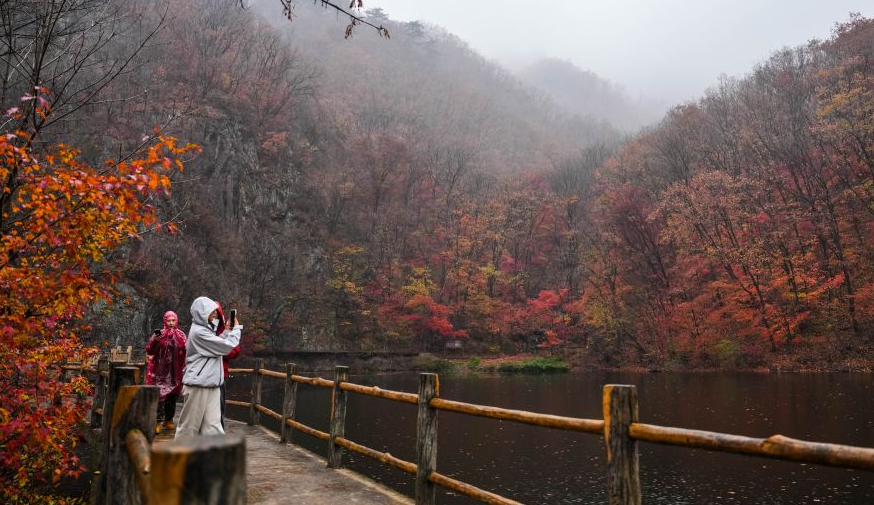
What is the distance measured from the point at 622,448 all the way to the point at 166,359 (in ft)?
23.8

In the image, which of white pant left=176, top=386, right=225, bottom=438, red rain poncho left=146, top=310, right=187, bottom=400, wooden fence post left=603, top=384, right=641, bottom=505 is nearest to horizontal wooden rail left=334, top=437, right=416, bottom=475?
white pant left=176, top=386, right=225, bottom=438

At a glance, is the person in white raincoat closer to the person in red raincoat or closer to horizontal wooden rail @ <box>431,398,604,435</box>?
horizontal wooden rail @ <box>431,398,604,435</box>

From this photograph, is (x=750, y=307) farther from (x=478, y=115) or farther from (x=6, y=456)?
(x=478, y=115)

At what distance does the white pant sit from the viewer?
586 cm

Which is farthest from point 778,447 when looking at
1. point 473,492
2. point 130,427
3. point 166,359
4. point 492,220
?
point 492,220

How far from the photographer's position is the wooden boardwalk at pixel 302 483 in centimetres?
511

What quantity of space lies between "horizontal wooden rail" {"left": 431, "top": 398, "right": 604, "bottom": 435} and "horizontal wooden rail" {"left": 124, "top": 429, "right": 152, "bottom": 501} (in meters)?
2.49

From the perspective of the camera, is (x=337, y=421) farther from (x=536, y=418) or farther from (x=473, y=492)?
(x=536, y=418)

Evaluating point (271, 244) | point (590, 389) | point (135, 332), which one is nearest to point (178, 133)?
point (271, 244)

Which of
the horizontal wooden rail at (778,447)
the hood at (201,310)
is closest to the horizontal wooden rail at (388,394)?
the hood at (201,310)

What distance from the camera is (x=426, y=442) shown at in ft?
16.9

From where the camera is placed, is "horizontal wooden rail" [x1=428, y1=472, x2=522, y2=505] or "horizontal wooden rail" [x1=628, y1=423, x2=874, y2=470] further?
"horizontal wooden rail" [x1=428, y1=472, x2=522, y2=505]

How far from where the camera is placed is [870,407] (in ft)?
47.1

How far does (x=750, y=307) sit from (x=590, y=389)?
13617 mm
